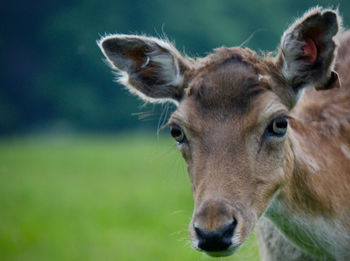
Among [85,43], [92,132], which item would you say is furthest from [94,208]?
[92,132]

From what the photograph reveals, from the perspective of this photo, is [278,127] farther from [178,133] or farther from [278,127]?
[178,133]

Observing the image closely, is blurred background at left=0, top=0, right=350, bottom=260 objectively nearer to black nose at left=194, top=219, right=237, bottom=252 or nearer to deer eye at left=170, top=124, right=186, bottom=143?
deer eye at left=170, top=124, right=186, bottom=143

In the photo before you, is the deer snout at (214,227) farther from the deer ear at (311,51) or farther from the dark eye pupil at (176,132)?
the deer ear at (311,51)

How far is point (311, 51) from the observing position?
5.75 meters

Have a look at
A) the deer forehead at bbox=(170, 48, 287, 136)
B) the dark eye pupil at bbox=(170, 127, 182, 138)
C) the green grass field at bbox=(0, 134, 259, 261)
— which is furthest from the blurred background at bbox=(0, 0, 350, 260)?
the deer forehead at bbox=(170, 48, 287, 136)

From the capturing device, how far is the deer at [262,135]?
5.03 meters

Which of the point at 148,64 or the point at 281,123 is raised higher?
the point at 148,64

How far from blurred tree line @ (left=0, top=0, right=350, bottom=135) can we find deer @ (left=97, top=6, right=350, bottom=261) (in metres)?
33.2

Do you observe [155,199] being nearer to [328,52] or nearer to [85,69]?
[328,52]

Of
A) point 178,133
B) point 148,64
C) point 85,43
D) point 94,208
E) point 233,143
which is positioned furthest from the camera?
point 85,43

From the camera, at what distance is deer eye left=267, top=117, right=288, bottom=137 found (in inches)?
212

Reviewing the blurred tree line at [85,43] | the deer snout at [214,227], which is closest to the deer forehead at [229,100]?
the deer snout at [214,227]

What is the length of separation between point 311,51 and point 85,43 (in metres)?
40.6

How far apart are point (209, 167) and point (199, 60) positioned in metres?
1.52
